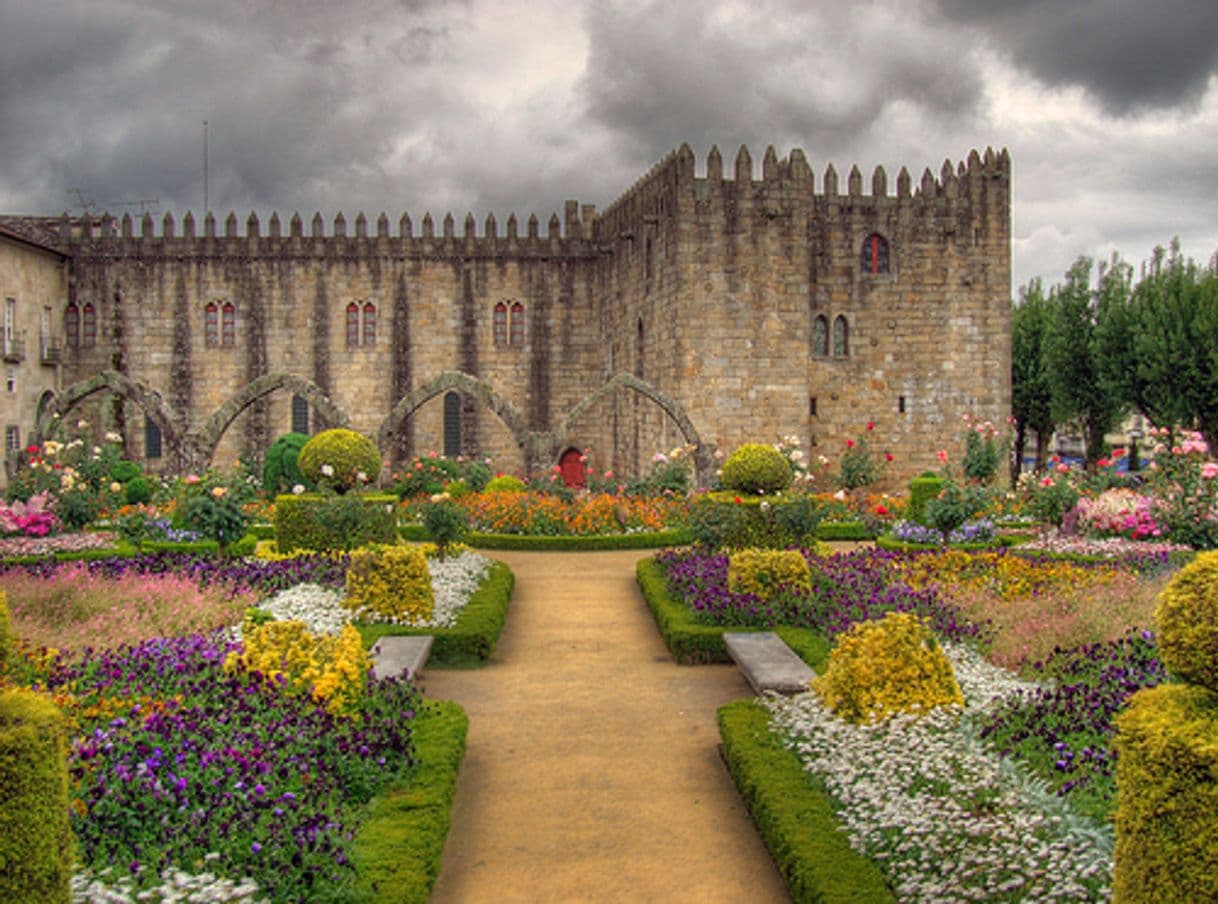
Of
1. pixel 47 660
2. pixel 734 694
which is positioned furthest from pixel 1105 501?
pixel 47 660

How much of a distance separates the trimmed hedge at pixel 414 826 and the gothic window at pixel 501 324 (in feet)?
79.4

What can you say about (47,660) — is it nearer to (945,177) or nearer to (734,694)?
(734,694)

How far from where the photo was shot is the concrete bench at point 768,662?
29.0ft

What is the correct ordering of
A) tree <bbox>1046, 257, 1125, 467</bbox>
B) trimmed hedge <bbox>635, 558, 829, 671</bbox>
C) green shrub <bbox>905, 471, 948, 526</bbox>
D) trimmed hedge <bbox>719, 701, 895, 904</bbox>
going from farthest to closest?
tree <bbox>1046, 257, 1125, 467</bbox>
green shrub <bbox>905, 471, 948, 526</bbox>
trimmed hedge <bbox>635, 558, 829, 671</bbox>
trimmed hedge <bbox>719, 701, 895, 904</bbox>

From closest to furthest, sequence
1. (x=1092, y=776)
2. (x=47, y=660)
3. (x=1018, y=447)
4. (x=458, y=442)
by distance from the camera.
→ 1. (x=1092, y=776)
2. (x=47, y=660)
3. (x=458, y=442)
4. (x=1018, y=447)

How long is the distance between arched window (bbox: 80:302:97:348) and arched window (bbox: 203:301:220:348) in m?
3.10

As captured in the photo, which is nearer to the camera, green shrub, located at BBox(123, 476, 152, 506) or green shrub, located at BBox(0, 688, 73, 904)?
green shrub, located at BBox(0, 688, 73, 904)

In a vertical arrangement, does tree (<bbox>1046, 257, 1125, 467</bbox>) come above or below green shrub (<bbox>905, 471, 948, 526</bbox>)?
A: above

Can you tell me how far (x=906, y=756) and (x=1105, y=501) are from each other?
12.2 meters

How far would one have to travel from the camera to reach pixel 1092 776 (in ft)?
19.2

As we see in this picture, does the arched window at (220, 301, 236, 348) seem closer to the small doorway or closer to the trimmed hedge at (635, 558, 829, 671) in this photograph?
the small doorway

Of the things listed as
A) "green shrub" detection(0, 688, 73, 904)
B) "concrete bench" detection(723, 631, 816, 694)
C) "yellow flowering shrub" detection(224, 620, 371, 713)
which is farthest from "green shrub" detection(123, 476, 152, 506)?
"green shrub" detection(0, 688, 73, 904)

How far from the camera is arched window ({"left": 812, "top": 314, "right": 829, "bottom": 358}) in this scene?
2572 centimetres

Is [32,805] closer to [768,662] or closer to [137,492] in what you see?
[768,662]
